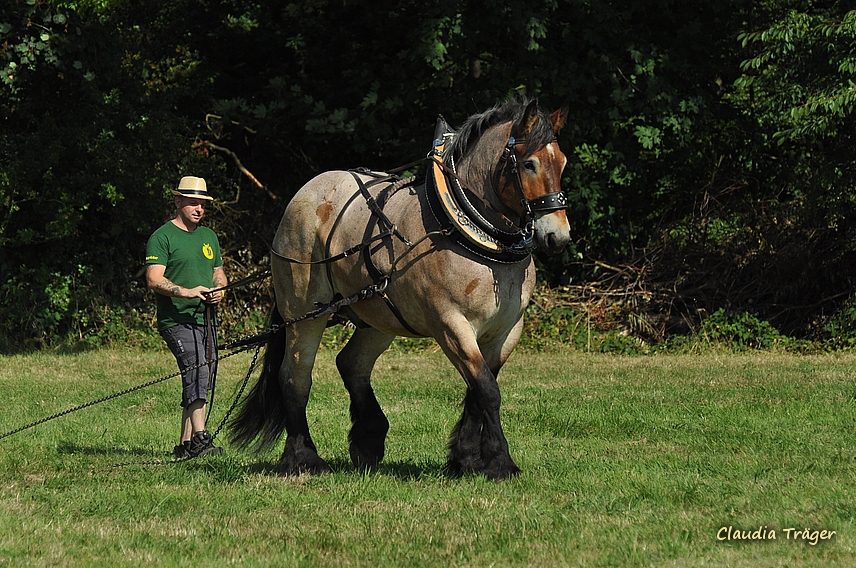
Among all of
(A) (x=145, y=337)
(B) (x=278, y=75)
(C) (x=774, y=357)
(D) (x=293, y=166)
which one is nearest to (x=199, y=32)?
(B) (x=278, y=75)

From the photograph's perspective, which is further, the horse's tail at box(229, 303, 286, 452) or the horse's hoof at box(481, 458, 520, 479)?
the horse's tail at box(229, 303, 286, 452)

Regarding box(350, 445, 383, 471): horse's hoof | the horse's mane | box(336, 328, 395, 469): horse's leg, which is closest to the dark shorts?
box(336, 328, 395, 469): horse's leg

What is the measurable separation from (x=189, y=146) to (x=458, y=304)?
36.1 feet

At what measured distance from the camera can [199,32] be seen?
58.6 feet

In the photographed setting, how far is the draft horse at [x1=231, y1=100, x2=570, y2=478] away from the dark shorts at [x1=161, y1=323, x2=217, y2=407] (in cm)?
54

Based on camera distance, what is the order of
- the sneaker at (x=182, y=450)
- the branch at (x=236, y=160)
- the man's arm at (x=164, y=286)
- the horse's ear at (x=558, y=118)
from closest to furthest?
the horse's ear at (x=558, y=118)
the man's arm at (x=164, y=286)
the sneaker at (x=182, y=450)
the branch at (x=236, y=160)

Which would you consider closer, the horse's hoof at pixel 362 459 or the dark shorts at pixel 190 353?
the horse's hoof at pixel 362 459

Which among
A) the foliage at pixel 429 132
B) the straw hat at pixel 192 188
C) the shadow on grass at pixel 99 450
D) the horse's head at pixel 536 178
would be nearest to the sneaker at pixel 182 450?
the shadow on grass at pixel 99 450

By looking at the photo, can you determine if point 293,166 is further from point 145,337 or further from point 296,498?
point 296,498

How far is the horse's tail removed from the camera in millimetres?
7676

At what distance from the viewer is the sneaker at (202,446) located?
26.3 feet

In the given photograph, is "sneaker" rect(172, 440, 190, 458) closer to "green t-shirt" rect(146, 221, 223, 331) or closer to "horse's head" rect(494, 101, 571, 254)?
"green t-shirt" rect(146, 221, 223, 331)

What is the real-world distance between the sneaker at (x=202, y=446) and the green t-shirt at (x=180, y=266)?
0.81 metres

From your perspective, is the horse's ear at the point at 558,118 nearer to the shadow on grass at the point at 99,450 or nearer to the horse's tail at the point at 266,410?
the horse's tail at the point at 266,410
